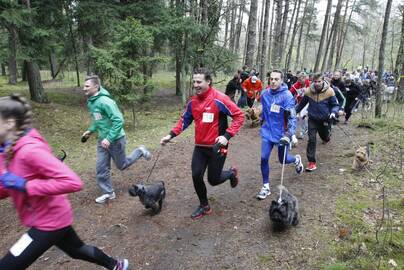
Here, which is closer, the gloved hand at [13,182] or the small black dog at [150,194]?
the gloved hand at [13,182]

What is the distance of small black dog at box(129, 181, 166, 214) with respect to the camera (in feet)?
17.1

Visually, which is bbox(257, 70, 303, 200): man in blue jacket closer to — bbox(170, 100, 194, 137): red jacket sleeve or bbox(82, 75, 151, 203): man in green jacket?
bbox(170, 100, 194, 137): red jacket sleeve

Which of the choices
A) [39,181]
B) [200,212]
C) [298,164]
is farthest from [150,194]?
[298,164]

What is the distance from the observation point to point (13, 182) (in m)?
Result: 2.48

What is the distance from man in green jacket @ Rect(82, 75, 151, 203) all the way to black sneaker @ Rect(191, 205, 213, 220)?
1.61m

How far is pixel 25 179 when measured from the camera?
8.52ft

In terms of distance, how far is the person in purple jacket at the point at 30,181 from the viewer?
2527 mm

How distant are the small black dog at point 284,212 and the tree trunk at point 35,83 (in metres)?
13.3

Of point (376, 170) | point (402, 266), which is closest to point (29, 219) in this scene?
point (402, 266)

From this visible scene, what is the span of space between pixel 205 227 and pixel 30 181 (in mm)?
3106

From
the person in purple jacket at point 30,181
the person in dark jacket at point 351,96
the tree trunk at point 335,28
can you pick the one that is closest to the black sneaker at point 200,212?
the person in purple jacket at point 30,181

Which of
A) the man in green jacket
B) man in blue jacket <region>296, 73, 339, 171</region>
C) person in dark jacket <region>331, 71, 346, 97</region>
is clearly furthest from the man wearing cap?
the man in green jacket

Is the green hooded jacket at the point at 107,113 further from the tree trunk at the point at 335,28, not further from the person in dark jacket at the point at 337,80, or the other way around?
the tree trunk at the point at 335,28

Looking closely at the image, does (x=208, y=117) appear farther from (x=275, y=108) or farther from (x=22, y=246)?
(x=22, y=246)
